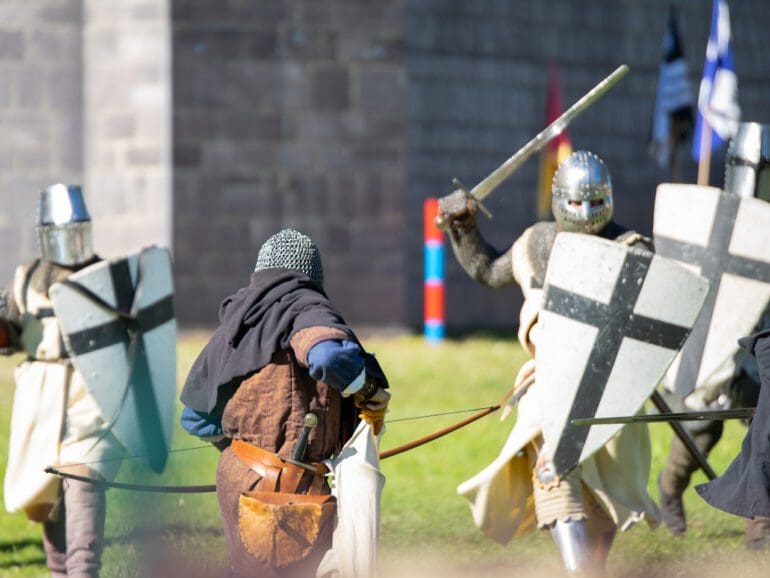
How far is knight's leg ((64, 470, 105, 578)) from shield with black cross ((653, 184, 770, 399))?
224 cm

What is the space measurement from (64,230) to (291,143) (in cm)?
740

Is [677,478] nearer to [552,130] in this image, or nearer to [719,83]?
[552,130]

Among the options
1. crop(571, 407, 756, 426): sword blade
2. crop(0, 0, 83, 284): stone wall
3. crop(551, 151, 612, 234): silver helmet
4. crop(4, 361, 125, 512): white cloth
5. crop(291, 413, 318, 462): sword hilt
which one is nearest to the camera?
crop(291, 413, 318, 462): sword hilt

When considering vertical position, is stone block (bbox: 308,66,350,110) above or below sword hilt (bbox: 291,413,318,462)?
above

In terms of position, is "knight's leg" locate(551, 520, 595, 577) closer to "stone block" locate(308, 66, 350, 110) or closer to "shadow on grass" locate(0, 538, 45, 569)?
"shadow on grass" locate(0, 538, 45, 569)

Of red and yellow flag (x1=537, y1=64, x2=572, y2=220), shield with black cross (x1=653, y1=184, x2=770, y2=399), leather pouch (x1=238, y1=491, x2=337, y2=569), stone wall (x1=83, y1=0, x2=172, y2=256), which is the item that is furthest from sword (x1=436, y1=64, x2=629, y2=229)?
red and yellow flag (x1=537, y1=64, x2=572, y2=220)

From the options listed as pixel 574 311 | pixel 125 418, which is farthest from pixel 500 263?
pixel 125 418

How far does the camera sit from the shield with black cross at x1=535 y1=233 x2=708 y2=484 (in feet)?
18.5

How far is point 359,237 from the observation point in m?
14.2

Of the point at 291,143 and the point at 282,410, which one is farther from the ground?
the point at 282,410

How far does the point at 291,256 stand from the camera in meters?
4.88

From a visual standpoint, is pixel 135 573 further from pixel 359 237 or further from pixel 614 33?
pixel 614 33

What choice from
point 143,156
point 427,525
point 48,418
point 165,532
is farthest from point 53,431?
point 143,156

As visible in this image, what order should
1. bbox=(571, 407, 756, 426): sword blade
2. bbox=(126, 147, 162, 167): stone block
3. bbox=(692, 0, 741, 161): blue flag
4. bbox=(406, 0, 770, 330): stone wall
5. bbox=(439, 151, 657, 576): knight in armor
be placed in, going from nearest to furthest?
1. bbox=(571, 407, 756, 426): sword blade
2. bbox=(439, 151, 657, 576): knight in armor
3. bbox=(692, 0, 741, 161): blue flag
4. bbox=(126, 147, 162, 167): stone block
5. bbox=(406, 0, 770, 330): stone wall
